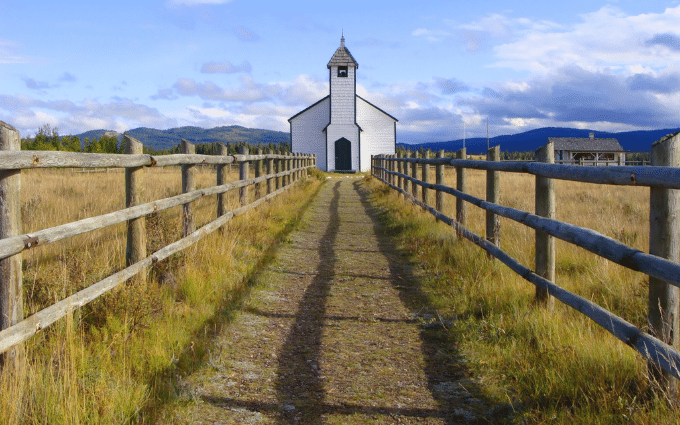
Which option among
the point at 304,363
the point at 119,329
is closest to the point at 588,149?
the point at 304,363

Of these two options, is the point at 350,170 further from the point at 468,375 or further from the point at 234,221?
the point at 468,375

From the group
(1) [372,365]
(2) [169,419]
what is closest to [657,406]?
(1) [372,365]

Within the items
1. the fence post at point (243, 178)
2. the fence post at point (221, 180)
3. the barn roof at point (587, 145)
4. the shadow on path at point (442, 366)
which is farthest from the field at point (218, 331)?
the barn roof at point (587, 145)

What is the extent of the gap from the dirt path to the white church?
36.1 m

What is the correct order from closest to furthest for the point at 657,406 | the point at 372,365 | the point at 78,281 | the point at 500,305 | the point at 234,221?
the point at 657,406 → the point at 372,365 → the point at 78,281 → the point at 500,305 → the point at 234,221

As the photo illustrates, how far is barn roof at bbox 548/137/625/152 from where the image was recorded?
81.6 metres

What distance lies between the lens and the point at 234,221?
30.5ft

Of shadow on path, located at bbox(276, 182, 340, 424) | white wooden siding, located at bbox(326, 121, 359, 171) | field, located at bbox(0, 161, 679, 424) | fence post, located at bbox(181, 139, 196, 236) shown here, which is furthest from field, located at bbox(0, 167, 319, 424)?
white wooden siding, located at bbox(326, 121, 359, 171)

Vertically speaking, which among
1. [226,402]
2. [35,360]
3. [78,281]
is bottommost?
[226,402]

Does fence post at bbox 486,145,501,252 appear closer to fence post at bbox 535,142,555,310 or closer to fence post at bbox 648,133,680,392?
fence post at bbox 535,142,555,310

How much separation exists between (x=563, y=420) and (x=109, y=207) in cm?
865

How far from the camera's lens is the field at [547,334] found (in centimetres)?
307

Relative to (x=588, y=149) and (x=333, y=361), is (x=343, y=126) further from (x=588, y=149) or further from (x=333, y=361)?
(x=588, y=149)

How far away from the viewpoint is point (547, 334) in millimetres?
4074
